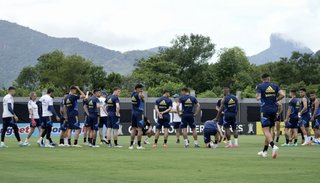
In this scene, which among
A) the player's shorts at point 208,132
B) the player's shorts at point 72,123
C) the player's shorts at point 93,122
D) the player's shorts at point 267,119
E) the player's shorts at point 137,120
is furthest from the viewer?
the player's shorts at point 93,122

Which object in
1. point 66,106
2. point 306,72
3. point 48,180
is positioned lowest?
point 48,180

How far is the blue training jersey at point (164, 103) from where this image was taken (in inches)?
1002

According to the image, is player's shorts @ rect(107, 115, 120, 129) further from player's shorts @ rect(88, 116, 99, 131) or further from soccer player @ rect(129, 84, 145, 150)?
soccer player @ rect(129, 84, 145, 150)

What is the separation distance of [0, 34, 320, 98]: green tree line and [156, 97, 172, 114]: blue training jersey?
78075 millimetres

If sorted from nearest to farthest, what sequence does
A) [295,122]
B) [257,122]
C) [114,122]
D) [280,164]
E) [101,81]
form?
[280,164] < [114,122] < [295,122] < [257,122] < [101,81]

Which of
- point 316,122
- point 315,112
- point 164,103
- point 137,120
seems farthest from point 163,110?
point 316,122

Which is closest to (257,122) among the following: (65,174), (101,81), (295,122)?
(295,122)

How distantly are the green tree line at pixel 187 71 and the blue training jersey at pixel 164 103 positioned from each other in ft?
256

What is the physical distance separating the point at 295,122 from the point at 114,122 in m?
7.07

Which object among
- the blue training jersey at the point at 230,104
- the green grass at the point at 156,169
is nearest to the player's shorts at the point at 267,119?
the green grass at the point at 156,169

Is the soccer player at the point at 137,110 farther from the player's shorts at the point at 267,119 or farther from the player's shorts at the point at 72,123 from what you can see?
the player's shorts at the point at 267,119

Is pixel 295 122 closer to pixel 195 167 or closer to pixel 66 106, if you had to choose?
pixel 66 106

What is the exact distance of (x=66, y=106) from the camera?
24875 mm

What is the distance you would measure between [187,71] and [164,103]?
98.4 metres
